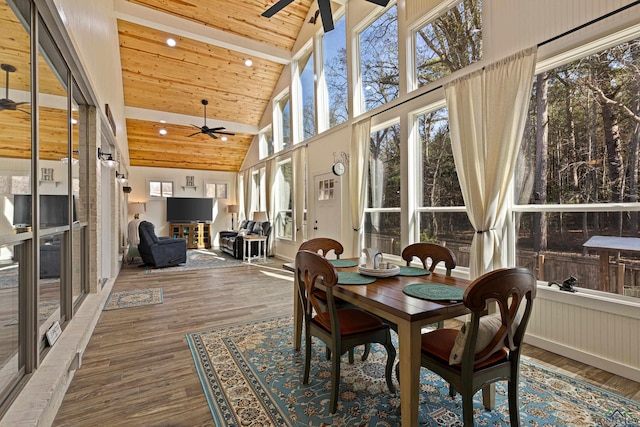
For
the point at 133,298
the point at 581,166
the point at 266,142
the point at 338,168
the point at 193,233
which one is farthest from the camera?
the point at 193,233

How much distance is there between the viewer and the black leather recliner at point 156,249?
634cm

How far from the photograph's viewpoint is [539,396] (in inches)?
78.7

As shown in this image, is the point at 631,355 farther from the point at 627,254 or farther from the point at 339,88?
the point at 339,88

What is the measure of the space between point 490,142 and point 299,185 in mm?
4452

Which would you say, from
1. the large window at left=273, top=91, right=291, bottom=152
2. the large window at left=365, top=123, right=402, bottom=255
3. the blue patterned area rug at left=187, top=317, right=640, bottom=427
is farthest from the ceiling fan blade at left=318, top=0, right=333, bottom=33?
the large window at left=273, top=91, right=291, bottom=152

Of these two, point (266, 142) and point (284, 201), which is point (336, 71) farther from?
point (266, 142)

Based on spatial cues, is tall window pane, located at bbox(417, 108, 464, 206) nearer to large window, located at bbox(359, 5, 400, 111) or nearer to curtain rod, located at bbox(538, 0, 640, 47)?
large window, located at bbox(359, 5, 400, 111)

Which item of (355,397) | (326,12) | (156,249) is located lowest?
(355,397)

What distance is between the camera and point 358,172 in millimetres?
4738

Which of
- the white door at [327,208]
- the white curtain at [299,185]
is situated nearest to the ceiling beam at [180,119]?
the white curtain at [299,185]

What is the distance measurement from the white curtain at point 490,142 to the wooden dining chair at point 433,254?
0.65 meters

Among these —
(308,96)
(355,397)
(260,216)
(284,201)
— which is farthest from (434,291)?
(260,216)

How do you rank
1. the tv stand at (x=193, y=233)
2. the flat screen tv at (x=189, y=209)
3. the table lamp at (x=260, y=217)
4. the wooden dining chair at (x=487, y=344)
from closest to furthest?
the wooden dining chair at (x=487, y=344) → the table lamp at (x=260, y=217) → the flat screen tv at (x=189, y=209) → the tv stand at (x=193, y=233)

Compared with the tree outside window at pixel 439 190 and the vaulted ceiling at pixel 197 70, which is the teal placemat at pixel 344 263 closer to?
the tree outside window at pixel 439 190
